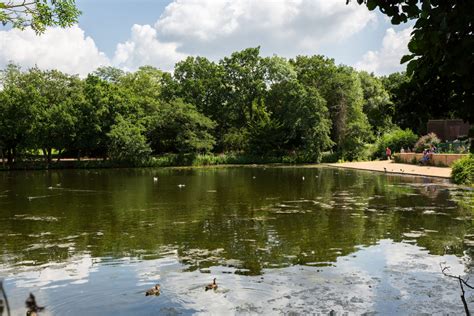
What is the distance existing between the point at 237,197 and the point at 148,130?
34706 mm

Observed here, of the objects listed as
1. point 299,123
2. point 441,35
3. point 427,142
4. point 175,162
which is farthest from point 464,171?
point 175,162

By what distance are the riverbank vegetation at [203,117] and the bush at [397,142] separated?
112mm

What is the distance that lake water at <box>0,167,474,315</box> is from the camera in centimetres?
721

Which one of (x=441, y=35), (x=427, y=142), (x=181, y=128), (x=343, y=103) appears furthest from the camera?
(x=343, y=103)

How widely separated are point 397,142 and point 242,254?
41.0m

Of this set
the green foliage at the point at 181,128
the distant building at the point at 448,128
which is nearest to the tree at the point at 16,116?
the green foliage at the point at 181,128

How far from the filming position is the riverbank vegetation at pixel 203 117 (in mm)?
50000

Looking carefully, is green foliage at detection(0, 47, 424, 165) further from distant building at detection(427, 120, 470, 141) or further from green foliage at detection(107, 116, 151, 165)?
distant building at detection(427, 120, 470, 141)

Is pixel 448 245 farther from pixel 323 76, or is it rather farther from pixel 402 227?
pixel 323 76

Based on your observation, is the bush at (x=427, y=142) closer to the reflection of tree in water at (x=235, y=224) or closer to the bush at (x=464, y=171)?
the bush at (x=464, y=171)

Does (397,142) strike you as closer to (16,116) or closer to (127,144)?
(127,144)

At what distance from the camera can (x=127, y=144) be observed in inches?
1935

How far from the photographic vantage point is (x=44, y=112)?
163ft

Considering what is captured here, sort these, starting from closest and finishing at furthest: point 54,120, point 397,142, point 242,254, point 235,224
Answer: point 242,254, point 235,224, point 397,142, point 54,120
